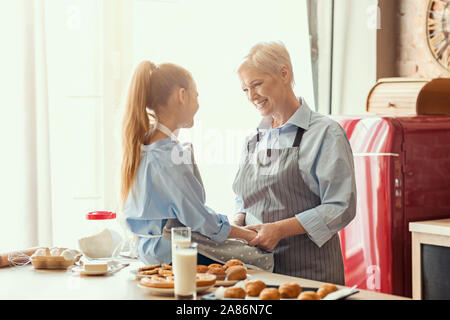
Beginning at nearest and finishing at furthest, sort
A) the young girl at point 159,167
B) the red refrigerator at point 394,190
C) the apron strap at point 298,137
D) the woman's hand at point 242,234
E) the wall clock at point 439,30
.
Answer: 1. the young girl at point 159,167
2. the woman's hand at point 242,234
3. the apron strap at point 298,137
4. the red refrigerator at point 394,190
5. the wall clock at point 439,30

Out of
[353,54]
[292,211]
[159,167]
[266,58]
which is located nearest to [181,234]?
[159,167]

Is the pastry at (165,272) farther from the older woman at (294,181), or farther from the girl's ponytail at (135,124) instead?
the older woman at (294,181)

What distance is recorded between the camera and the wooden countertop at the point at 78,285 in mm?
1584

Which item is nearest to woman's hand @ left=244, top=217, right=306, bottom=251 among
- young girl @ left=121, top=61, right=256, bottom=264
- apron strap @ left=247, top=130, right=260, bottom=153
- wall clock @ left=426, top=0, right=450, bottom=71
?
young girl @ left=121, top=61, right=256, bottom=264

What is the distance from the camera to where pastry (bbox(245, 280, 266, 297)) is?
4.94ft

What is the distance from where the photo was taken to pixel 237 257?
1.90 meters

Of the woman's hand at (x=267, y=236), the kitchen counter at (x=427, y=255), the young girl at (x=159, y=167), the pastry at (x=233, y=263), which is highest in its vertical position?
the young girl at (x=159, y=167)

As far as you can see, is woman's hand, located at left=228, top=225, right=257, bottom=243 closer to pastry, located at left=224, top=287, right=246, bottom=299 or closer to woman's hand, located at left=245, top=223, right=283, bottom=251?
woman's hand, located at left=245, top=223, right=283, bottom=251

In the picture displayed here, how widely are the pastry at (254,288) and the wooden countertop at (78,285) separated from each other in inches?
6.3

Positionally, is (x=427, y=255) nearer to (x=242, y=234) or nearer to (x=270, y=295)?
(x=242, y=234)

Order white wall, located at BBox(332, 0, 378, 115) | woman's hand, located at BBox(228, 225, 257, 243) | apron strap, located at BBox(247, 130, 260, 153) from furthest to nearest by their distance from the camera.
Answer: white wall, located at BBox(332, 0, 378, 115) < apron strap, located at BBox(247, 130, 260, 153) < woman's hand, located at BBox(228, 225, 257, 243)

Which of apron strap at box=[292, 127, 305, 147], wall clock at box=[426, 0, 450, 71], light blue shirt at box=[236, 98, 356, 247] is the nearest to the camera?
light blue shirt at box=[236, 98, 356, 247]

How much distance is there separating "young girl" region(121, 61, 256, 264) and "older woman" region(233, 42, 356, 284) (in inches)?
11.4

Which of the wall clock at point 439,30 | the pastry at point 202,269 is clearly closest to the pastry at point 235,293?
the pastry at point 202,269
